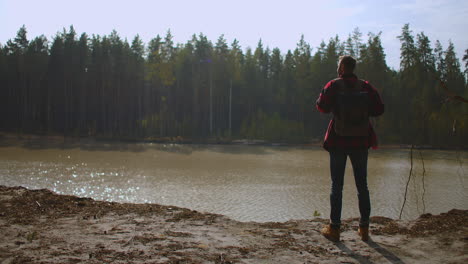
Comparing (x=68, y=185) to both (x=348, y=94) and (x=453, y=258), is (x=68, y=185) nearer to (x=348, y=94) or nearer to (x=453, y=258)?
(x=348, y=94)

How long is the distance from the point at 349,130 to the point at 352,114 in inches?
5.4

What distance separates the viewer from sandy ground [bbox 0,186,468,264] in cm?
260

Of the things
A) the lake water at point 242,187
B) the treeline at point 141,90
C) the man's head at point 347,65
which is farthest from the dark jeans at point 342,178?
the treeline at point 141,90

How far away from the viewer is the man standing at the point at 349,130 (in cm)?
302

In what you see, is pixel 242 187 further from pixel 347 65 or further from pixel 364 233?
pixel 347 65

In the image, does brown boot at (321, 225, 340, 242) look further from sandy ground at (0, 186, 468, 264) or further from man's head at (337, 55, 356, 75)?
man's head at (337, 55, 356, 75)

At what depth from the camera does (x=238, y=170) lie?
12.6m

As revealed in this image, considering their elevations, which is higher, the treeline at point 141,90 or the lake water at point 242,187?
the treeline at point 141,90

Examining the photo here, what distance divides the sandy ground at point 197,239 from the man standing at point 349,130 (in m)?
0.29

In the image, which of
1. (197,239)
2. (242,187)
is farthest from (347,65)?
(242,187)

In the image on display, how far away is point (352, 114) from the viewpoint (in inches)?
118

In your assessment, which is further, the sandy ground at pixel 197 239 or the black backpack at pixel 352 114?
the black backpack at pixel 352 114

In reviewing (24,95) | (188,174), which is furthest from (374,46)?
(24,95)

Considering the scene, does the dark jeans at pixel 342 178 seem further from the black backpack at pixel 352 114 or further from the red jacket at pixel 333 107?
the black backpack at pixel 352 114
